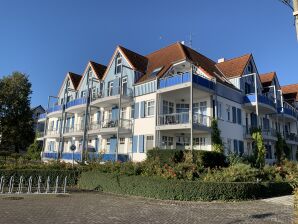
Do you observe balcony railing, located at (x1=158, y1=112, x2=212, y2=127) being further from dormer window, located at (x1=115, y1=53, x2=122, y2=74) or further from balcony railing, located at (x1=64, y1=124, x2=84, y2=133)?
balcony railing, located at (x1=64, y1=124, x2=84, y2=133)

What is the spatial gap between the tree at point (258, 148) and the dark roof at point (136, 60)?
44.0 ft

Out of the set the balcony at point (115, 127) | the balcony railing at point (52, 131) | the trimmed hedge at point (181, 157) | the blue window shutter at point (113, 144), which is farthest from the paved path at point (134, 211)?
the balcony railing at point (52, 131)

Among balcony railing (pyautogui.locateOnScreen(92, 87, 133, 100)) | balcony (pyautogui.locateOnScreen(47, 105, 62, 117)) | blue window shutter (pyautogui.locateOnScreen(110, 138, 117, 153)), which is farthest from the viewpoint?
balcony (pyautogui.locateOnScreen(47, 105, 62, 117))

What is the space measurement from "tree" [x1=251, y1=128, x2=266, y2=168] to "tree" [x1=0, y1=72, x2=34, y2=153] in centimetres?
4000

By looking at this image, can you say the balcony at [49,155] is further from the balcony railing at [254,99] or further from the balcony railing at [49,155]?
the balcony railing at [254,99]

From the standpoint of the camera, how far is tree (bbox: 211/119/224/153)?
24250 mm

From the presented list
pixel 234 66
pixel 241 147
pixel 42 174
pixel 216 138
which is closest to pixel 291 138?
pixel 241 147

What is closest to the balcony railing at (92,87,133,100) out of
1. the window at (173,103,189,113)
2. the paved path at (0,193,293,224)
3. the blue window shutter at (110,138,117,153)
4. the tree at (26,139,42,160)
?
the blue window shutter at (110,138,117,153)

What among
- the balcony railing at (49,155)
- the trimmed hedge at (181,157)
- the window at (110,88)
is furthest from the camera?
the balcony railing at (49,155)

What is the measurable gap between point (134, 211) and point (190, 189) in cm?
402

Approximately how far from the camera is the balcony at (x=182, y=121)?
2349 centimetres

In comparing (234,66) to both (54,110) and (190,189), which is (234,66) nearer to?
(190,189)

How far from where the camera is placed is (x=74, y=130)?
37312 millimetres

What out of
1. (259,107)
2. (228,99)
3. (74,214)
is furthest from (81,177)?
(259,107)
